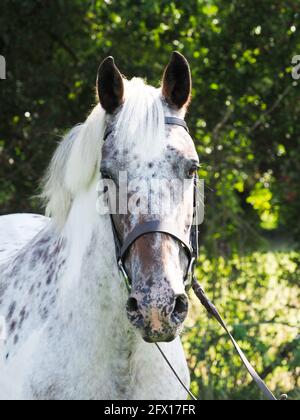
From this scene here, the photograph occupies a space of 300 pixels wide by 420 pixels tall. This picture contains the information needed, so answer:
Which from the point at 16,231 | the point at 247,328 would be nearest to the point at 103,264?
the point at 16,231

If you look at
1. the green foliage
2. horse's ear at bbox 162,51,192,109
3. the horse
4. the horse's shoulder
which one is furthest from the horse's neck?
the green foliage

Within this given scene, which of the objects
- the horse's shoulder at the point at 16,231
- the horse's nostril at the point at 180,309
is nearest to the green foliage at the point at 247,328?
the horse's shoulder at the point at 16,231

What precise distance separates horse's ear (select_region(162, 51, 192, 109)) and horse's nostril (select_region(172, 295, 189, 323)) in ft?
2.68

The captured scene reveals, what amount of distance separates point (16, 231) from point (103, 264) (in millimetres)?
1686

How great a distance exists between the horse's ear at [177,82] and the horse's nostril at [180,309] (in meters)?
0.82

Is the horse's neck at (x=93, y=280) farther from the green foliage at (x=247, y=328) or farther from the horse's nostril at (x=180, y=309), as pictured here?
the green foliage at (x=247, y=328)

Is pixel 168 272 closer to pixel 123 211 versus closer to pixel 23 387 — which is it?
pixel 123 211

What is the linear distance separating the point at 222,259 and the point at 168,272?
420 centimetres

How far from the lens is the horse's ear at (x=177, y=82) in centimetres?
280

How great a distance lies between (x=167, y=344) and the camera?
9.50 ft

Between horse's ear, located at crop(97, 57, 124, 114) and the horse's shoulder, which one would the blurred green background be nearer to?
the horse's shoulder

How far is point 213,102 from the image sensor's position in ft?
20.7

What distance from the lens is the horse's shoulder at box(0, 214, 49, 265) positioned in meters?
3.95

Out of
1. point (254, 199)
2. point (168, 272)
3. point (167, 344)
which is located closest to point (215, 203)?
point (254, 199)
